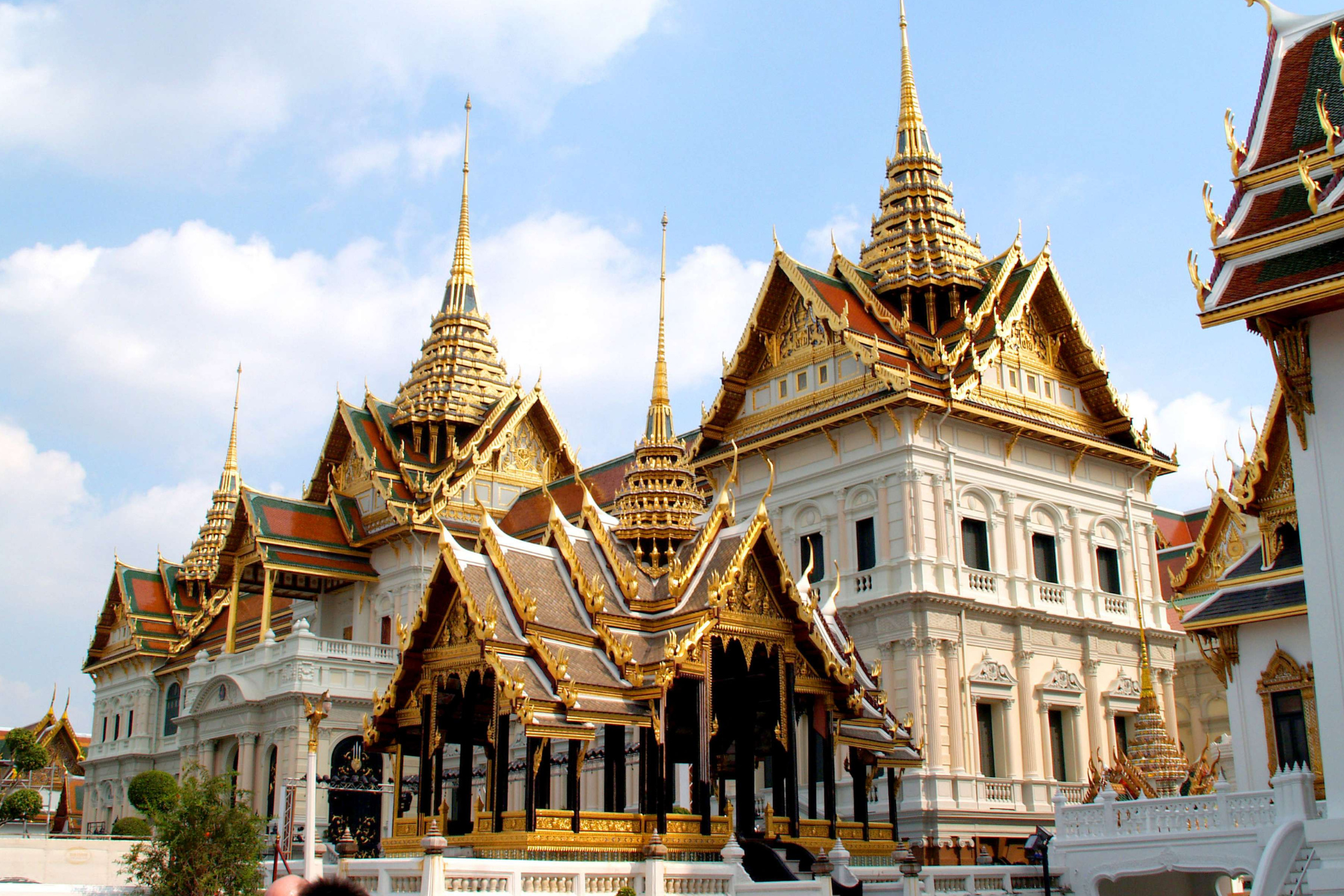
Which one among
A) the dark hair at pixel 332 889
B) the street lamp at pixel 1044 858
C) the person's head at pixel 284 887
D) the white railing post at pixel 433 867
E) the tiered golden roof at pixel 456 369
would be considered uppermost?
the tiered golden roof at pixel 456 369

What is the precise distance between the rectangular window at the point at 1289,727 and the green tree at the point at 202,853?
16191 millimetres

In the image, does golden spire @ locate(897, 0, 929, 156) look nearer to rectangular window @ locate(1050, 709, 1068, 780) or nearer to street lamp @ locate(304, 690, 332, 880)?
rectangular window @ locate(1050, 709, 1068, 780)

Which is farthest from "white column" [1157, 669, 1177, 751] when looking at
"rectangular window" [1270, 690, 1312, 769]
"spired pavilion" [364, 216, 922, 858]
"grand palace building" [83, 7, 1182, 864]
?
"spired pavilion" [364, 216, 922, 858]

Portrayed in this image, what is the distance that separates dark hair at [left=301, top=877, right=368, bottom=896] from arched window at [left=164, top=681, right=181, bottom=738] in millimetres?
51060

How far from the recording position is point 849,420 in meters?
30.1

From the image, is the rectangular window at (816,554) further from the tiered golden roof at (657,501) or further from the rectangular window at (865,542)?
the tiered golden roof at (657,501)

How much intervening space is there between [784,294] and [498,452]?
44.9 feet

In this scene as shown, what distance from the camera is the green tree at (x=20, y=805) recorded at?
36.3 metres

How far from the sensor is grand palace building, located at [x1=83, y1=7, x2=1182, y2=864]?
44.0 ft

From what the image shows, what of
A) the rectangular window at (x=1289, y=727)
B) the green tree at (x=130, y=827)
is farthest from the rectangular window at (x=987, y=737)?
the green tree at (x=130, y=827)

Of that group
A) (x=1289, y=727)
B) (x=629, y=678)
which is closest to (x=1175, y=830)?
(x=629, y=678)

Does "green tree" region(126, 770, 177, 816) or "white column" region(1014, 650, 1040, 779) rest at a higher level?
"white column" region(1014, 650, 1040, 779)

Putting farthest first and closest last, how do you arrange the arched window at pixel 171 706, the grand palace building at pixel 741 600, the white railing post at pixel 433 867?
the arched window at pixel 171 706 → the grand palace building at pixel 741 600 → the white railing post at pixel 433 867

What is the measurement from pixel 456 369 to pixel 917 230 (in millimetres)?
17125
